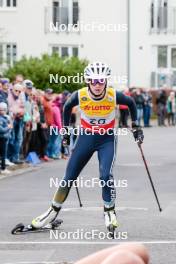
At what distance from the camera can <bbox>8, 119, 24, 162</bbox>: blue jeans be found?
768 inches

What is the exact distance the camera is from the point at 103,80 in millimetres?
9500

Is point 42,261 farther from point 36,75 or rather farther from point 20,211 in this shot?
point 36,75

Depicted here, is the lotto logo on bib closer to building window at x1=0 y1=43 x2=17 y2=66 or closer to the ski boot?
the ski boot

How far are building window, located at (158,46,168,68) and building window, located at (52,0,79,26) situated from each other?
6070 mm

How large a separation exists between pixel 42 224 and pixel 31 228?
0.43ft

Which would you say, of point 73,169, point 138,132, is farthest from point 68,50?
point 73,169

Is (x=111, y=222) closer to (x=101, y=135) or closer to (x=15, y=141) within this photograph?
(x=101, y=135)

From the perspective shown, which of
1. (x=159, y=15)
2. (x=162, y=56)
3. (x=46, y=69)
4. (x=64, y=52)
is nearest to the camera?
(x=46, y=69)

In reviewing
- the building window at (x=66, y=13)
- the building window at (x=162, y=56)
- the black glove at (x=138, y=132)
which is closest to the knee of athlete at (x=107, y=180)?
the black glove at (x=138, y=132)

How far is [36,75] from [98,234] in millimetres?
27746

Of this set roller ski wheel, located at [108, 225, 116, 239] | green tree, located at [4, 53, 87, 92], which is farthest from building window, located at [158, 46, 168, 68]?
roller ski wheel, located at [108, 225, 116, 239]

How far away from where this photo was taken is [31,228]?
10.0 metres

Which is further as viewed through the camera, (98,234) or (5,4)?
(5,4)

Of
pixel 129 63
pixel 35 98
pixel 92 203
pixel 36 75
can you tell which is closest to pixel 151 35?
pixel 129 63
